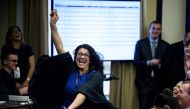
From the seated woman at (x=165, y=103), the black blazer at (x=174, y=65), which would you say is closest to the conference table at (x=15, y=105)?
the seated woman at (x=165, y=103)

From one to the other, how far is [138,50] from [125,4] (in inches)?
27.7

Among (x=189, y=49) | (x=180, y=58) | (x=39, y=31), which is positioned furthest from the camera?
(x=39, y=31)

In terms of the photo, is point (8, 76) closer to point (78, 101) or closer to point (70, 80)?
point (70, 80)

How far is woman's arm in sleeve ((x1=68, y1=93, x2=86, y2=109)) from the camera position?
2.79 metres

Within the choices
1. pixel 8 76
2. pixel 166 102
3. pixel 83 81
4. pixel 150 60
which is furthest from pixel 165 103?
pixel 150 60

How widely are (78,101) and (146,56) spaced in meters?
2.21

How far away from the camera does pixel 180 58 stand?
4016mm

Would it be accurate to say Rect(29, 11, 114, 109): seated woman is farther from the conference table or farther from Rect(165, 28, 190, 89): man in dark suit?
Rect(165, 28, 190, 89): man in dark suit

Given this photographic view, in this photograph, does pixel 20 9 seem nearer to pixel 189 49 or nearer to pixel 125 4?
pixel 125 4

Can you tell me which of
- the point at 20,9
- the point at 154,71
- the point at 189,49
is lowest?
the point at 154,71

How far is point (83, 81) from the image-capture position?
297 cm

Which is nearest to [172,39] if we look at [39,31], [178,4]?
[178,4]

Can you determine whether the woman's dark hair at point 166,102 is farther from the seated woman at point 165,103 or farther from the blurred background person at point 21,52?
the blurred background person at point 21,52

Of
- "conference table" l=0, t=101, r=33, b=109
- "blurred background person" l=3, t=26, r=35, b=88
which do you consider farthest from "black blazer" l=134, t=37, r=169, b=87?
"conference table" l=0, t=101, r=33, b=109
